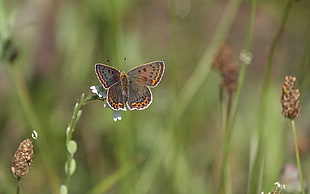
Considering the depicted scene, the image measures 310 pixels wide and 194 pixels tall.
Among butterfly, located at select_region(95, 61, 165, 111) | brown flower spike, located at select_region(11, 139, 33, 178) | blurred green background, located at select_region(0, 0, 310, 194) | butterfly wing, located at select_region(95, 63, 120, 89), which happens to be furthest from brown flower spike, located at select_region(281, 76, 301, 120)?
blurred green background, located at select_region(0, 0, 310, 194)

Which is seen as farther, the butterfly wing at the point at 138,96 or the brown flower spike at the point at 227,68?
the brown flower spike at the point at 227,68

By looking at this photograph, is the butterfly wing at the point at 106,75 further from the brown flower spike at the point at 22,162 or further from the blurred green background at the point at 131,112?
the blurred green background at the point at 131,112

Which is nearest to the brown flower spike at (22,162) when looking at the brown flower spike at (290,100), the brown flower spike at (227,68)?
the brown flower spike at (290,100)

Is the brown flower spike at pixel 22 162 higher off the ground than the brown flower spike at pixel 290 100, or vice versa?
the brown flower spike at pixel 290 100

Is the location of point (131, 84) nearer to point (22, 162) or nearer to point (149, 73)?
point (149, 73)

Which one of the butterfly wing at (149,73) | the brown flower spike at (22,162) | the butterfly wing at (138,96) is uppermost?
the butterfly wing at (149,73)

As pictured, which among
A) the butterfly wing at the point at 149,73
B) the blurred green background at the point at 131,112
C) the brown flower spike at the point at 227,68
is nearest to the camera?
the butterfly wing at the point at 149,73

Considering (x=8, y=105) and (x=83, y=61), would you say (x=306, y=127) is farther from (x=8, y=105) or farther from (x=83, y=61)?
(x=8, y=105)

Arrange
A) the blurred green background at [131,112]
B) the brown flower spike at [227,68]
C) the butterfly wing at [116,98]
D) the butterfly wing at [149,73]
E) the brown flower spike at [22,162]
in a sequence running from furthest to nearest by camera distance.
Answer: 1. the blurred green background at [131,112]
2. the brown flower spike at [227,68]
3. the butterfly wing at [149,73]
4. the butterfly wing at [116,98]
5. the brown flower spike at [22,162]
